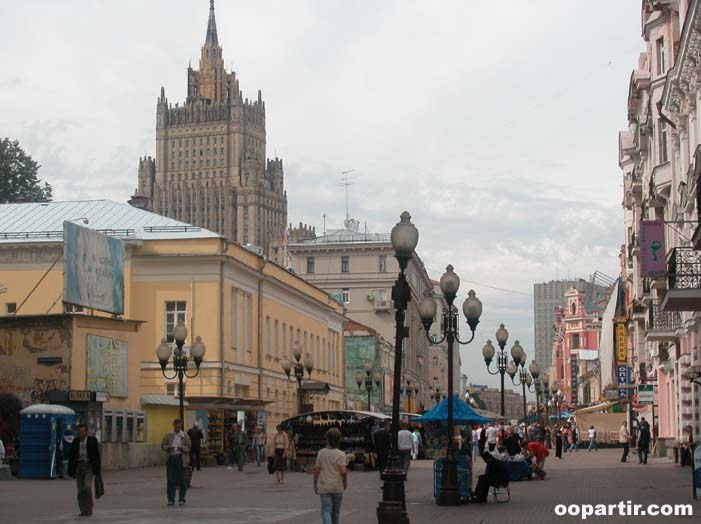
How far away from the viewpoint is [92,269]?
47094mm

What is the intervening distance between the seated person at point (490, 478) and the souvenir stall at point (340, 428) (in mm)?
17862

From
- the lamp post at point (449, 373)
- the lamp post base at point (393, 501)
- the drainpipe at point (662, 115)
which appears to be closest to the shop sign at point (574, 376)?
the drainpipe at point (662, 115)

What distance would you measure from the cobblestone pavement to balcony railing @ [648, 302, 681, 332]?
5.04 metres

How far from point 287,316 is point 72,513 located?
4682 centimetres

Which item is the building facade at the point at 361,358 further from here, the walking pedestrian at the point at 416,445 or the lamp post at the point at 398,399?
the lamp post at the point at 398,399

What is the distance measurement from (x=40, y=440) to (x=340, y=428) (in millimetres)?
11146

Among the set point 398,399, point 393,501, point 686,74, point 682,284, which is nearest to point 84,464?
point 398,399

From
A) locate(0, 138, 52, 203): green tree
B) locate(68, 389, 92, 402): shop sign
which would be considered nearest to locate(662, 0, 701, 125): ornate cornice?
locate(68, 389, 92, 402): shop sign

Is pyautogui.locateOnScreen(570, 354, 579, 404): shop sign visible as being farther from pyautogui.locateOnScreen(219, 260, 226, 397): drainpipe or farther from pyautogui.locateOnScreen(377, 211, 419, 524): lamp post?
pyautogui.locateOnScreen(377, 211, 419, 524): lamp post

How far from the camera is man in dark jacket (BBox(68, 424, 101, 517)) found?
21.4 metres

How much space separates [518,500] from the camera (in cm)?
2561

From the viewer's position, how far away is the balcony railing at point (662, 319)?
41.4m

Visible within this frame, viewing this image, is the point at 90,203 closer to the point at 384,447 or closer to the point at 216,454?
the point at 216,454

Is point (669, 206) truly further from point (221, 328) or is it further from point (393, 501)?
point (393, 501)
